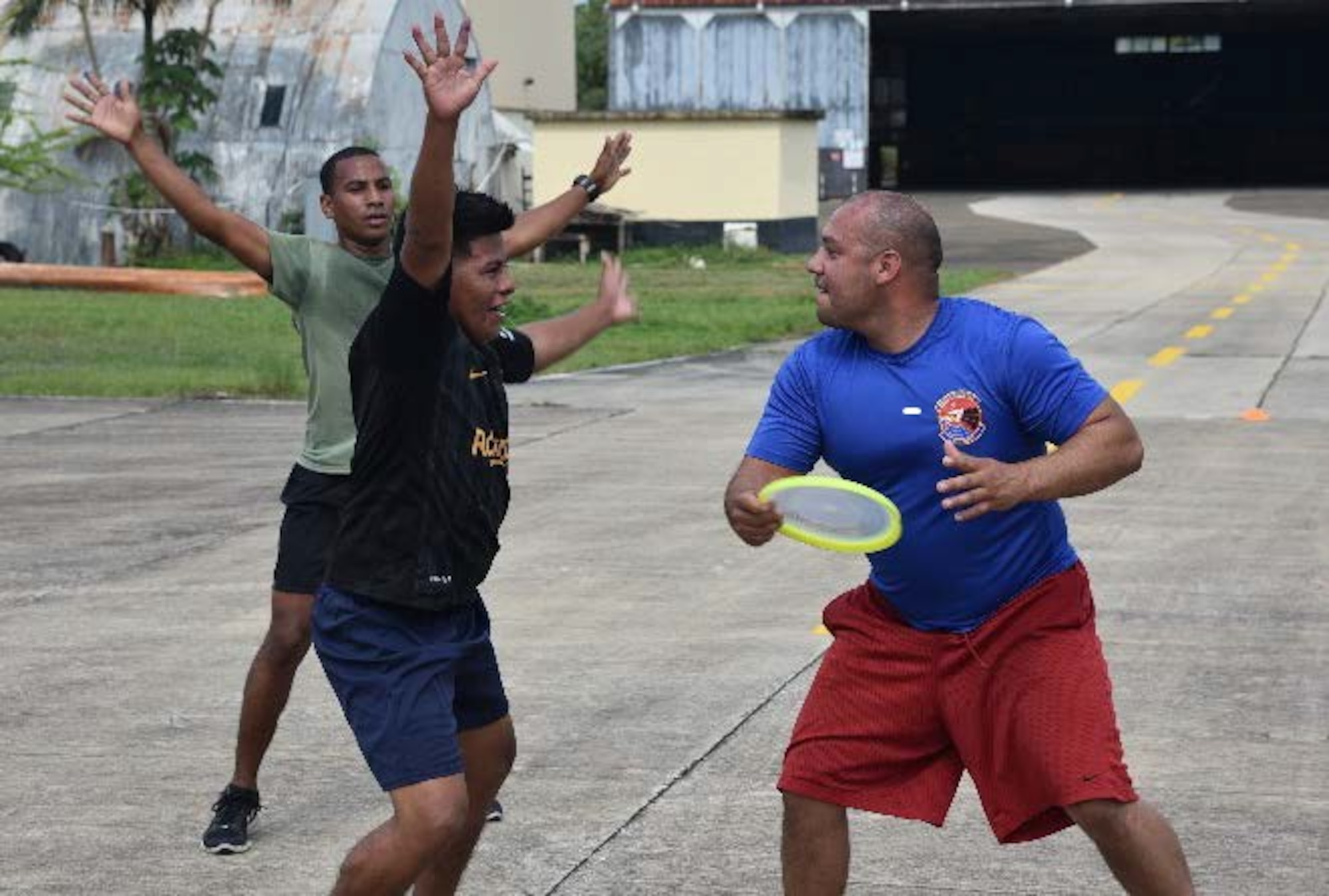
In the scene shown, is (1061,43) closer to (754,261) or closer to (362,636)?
(754,261)

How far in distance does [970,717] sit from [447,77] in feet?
5.96

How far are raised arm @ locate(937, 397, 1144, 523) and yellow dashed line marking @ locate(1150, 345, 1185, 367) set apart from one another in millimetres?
18168

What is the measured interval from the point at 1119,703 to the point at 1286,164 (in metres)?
80.2

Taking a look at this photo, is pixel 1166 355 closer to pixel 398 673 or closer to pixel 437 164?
pixel 398 673

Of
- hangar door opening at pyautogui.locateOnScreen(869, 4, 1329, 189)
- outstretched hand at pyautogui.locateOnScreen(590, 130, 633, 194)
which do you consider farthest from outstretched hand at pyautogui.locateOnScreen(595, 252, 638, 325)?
hangar door opening at pyautogui.locateOnScreen(869, 4, 1329, 189)

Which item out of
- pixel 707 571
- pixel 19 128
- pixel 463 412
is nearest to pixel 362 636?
pixel 463 412

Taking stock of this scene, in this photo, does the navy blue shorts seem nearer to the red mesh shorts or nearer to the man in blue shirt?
the man in blue shirt

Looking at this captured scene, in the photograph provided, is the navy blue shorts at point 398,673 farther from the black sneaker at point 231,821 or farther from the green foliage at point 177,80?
the green foliage at point 177,80

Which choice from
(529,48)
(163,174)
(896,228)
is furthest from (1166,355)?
(529,48)

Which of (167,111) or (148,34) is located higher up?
(148,34)

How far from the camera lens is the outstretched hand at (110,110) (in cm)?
644

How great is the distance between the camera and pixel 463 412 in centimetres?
522

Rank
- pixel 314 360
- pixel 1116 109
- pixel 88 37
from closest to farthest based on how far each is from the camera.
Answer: pixel 314 360, pixel 88 37, pixel 1116 109

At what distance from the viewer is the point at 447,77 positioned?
486 cm
